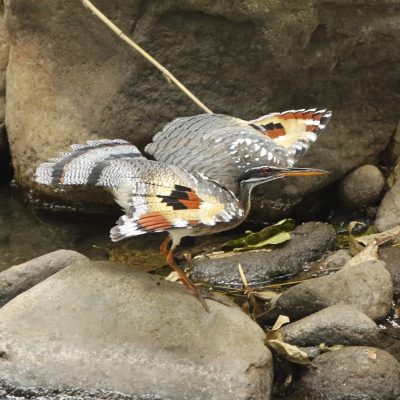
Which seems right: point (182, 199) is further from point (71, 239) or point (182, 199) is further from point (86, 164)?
point (71, 239)

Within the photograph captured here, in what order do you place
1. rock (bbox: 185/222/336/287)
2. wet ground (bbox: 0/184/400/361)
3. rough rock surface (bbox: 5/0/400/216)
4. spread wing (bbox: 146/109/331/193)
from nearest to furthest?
spread wing (bbox: 146/109/331/193)
rock (bbox: 185/222/336/287)
rough rock surface (bbox: 5/0/400/216)
wet ground (bbox: 0/184/400/361)

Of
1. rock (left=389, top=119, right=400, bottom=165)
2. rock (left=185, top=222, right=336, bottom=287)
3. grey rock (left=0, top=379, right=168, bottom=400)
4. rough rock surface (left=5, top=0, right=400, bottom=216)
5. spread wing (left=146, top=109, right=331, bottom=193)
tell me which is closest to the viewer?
grey rock (left=0, top=379, right=168, bottom=400)

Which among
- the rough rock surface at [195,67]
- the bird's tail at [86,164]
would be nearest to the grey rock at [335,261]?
the rough rock surface at [195,67]

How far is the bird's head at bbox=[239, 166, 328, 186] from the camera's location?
13.8ft

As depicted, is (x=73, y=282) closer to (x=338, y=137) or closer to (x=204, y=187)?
(x=204, y=187)

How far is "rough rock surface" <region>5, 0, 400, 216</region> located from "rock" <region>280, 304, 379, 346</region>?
5.36 feet

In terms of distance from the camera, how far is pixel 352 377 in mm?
4066

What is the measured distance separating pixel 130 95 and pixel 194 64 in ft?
1.43

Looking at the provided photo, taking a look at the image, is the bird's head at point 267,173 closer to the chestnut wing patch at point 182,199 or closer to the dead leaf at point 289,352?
the chestnut wing patch at point 182,199

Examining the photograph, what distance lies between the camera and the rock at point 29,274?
4.59m

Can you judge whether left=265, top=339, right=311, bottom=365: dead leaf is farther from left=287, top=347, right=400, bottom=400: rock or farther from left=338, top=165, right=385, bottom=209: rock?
left=338, top=165, right=385, bottom=209: rock

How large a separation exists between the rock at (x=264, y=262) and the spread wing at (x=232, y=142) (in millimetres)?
828

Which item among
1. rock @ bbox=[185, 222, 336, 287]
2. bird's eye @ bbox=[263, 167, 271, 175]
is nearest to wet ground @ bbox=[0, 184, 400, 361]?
rock @ bbox=[185, 222, 336, 287]

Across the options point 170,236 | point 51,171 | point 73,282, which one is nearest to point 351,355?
point 170,236
